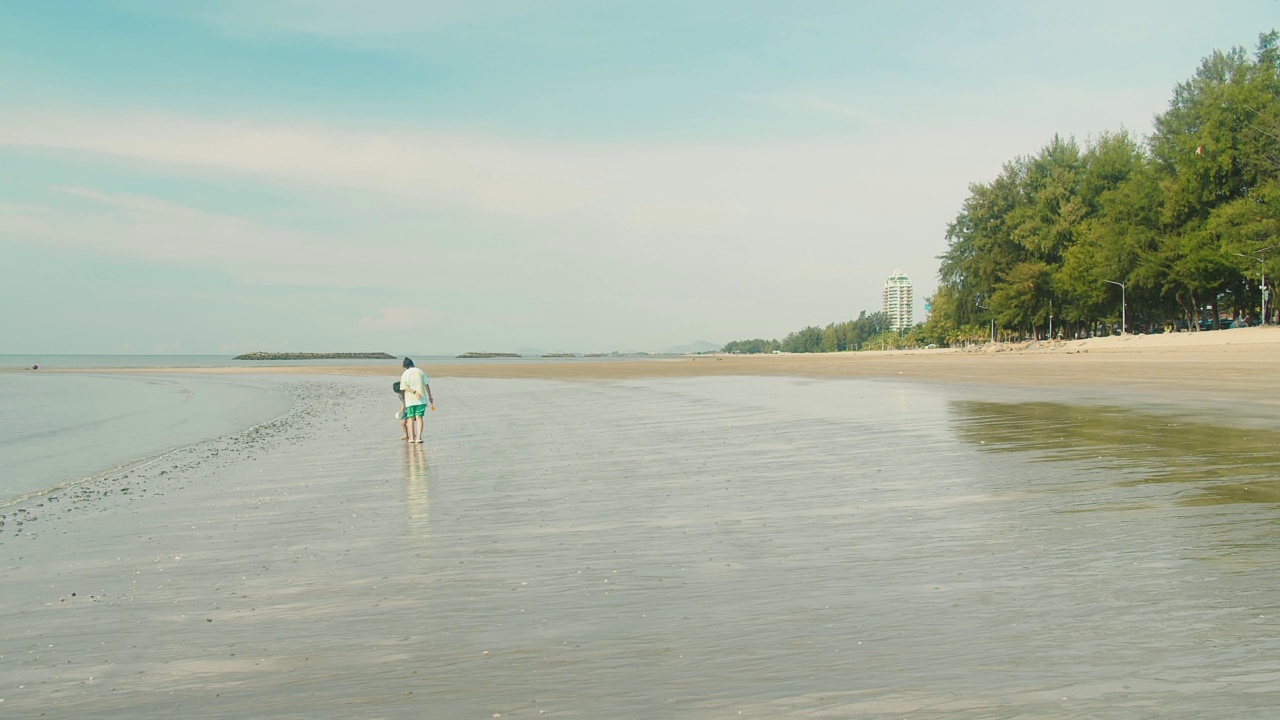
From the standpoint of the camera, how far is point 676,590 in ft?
21.7

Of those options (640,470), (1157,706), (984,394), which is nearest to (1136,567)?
(1157,706)

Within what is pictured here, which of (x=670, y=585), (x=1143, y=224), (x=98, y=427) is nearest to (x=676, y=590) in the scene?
(x=670, y=585)

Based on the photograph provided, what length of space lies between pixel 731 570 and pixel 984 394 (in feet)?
80.4

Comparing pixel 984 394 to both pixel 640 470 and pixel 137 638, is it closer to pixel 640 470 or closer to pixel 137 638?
pixel 640 470

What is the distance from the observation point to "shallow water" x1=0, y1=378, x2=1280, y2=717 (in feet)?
15.3

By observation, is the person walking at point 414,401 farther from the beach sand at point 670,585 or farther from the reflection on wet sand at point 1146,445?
the reflection on wet sand at point 1146,445

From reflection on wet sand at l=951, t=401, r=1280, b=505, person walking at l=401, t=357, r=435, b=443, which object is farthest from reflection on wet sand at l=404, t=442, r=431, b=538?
reflection on wet sand at l=951, t=401, r=1280, b=505

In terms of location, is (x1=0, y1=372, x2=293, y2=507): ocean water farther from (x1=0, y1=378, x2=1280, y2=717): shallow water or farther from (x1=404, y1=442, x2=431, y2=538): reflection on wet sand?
(x1=404, y1=442, x2=431, y2=538): reflection on wet sand

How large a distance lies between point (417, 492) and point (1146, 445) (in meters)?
11.0

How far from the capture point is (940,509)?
31.5 ft

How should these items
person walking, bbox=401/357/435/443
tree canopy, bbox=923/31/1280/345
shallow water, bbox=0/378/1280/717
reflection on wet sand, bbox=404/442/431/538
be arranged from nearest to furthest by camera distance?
1. shallow water, bbox=0/378/1280/717
2. reflection on wet sand, bbox=404/442/431/538
3. person walking, bbox=401/357/435/443
4. tree canopy, bbox=923/31/1280/345

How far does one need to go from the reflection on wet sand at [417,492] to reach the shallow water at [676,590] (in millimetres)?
89

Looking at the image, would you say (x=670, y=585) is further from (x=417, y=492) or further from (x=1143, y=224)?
(x=1143, y=224)

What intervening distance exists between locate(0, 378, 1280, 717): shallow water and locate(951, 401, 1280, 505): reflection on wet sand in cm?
10
